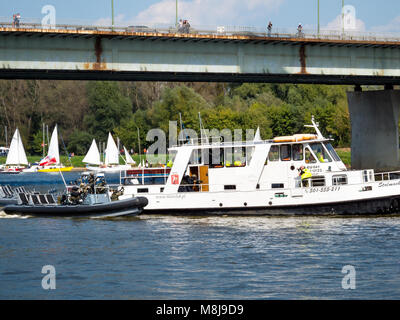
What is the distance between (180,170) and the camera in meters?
35.2

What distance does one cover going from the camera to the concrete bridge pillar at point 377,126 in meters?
57.9

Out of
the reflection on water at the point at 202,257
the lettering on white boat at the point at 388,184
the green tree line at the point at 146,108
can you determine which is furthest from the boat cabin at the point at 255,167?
the green tree line at the point at 146,108

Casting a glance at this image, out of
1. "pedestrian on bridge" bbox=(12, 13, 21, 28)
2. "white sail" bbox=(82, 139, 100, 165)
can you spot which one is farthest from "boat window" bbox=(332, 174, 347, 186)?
"white sail" bbox=(82, 139, 100, 165)

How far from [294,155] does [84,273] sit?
49.0 ft

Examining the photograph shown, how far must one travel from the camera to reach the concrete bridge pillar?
57875 millimetres

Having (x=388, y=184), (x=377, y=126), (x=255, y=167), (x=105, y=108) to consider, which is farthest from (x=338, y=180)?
(x=105, y=108)

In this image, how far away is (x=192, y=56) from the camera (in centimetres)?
4628

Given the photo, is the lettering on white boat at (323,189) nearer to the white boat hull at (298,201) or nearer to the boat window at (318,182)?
the white boat hull at (298,201)

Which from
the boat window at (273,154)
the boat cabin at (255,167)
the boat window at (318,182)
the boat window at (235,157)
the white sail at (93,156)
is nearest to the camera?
the boat window at (318,182)

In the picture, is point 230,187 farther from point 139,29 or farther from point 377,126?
point 377,126

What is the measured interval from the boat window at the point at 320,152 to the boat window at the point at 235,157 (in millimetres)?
3208

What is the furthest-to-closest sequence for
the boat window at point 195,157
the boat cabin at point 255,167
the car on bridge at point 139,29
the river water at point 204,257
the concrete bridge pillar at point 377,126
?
the concrete bridge pillar at point 377,126 → the car on bridge at point 139,29 → the boat window at point 195,157 → the boat cabin at point 255,167 → the river water at point 204,257

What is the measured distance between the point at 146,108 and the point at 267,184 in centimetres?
8417
